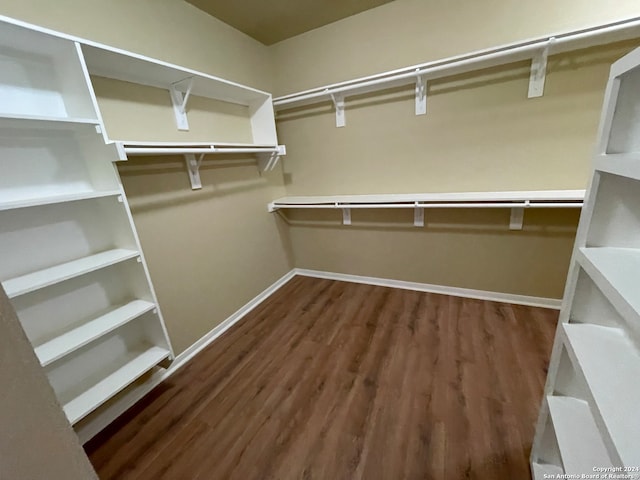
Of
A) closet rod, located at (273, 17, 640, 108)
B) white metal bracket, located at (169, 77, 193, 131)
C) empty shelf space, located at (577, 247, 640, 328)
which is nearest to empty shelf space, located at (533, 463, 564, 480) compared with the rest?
empty shelf space, located at (577, 247, 640, 328)

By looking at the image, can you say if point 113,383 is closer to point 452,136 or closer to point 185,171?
point 185,171

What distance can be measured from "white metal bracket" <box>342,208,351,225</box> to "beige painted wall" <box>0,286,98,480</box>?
2417mm

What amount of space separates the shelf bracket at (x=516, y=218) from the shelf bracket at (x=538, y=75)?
79 cm

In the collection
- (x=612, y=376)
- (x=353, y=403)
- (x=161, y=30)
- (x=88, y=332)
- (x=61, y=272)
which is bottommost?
(x=353, y=403)

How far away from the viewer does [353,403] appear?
1500mm

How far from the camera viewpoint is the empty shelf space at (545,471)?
1.02m

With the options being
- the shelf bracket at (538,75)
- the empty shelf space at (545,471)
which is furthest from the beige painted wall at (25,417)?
the shelf bracket at (538,75)

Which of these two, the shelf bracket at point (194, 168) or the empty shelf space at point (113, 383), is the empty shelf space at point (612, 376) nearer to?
the empty shelf space at point (113, 383)

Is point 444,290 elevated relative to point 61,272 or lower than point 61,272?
lower

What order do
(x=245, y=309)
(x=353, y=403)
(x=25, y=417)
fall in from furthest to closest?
(x=245, y=309) < (x=353, y=403) < (x=25, y=417)

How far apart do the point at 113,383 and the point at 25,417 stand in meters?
1.32

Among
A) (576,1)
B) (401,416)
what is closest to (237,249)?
(401,416)

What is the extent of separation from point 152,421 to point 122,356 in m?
0.43

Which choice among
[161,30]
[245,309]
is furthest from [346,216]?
[161,30]
